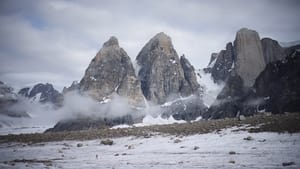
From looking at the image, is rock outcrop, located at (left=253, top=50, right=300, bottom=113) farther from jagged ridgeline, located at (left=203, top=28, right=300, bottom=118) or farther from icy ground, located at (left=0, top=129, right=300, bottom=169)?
icy ground, located at (left=0, top=129, right=300, bottom=169)

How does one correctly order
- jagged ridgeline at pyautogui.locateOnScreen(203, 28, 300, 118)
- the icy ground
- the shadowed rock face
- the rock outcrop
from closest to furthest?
the icy ground < the rock outcrop < the shadowed rock face < jagged ridgeline at pyautogui.locateOnScreen(203, 28, 300, 118)

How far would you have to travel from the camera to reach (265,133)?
22188mm

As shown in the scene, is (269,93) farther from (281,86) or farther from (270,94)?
(281,86)

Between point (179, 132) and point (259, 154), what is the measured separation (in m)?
13.9

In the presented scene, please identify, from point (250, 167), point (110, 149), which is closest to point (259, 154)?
point (250, 167)

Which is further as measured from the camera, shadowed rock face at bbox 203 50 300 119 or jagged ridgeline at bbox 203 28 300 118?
jagged ridgeline at bbox 203 28 300 118

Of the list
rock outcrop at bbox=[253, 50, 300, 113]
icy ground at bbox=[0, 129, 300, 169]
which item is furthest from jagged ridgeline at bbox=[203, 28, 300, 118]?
→ icy ground at bbox=[0, 129, 300, 169]

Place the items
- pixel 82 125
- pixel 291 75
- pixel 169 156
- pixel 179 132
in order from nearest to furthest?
1. pixel 169 156
2. pixel 179 132
3. pixel 291 75
4. pixel 82 125

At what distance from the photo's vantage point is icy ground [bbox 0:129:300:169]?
52.5ft

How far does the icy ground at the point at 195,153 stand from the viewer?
16000mm

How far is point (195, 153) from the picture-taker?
1978 centimetres

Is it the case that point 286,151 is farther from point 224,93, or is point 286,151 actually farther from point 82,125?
point 82,125

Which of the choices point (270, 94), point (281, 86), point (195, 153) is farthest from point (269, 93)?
point (195, 153)

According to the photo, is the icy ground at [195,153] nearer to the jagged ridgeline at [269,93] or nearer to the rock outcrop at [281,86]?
the jagged ridgeline at [269,93]
